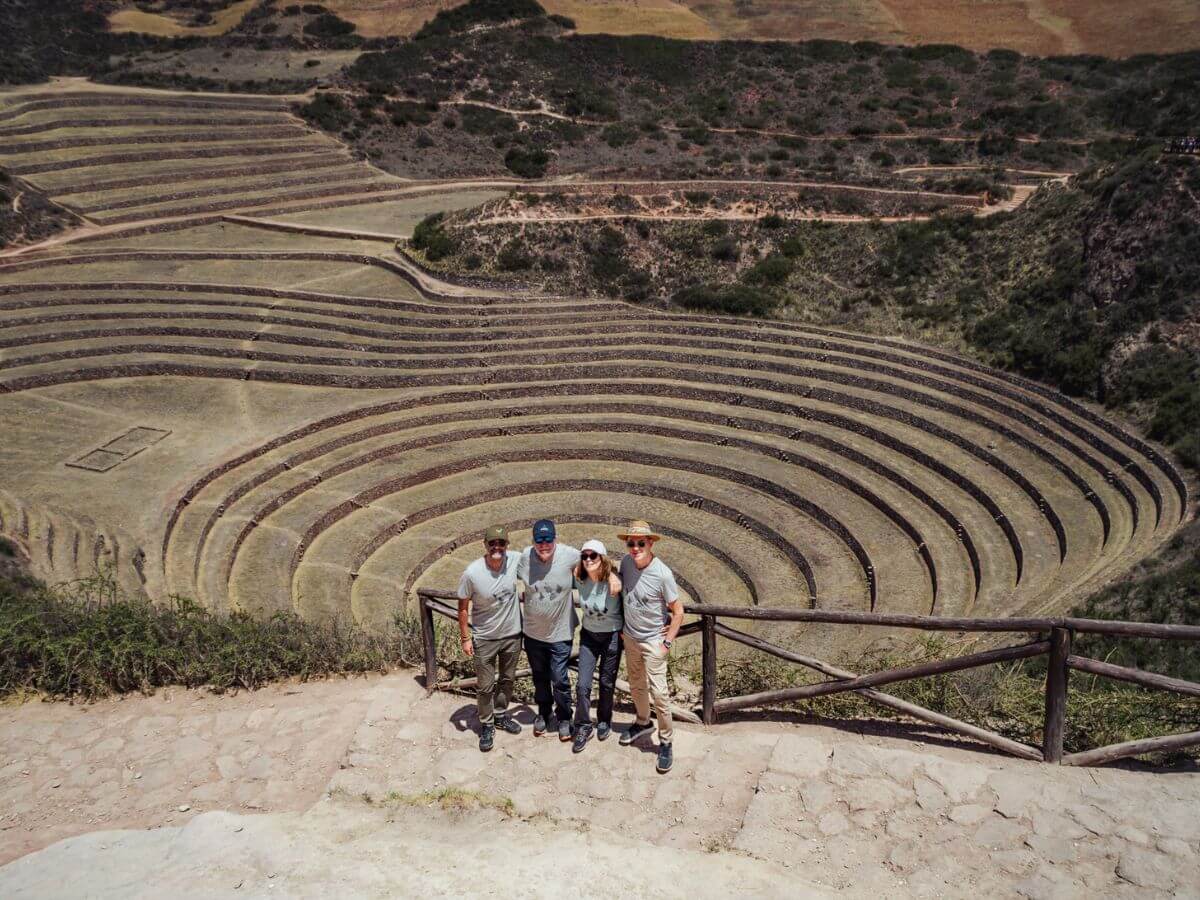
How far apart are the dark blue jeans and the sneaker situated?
18.5 inches

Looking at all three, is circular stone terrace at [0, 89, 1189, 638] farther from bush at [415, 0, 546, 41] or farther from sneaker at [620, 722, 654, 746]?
bush at [415, 0, 546, 41]

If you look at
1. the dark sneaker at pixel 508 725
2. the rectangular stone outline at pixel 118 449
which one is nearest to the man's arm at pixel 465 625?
the dark sneaker at pixel 508 725

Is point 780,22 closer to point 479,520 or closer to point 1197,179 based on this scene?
point 1197,179

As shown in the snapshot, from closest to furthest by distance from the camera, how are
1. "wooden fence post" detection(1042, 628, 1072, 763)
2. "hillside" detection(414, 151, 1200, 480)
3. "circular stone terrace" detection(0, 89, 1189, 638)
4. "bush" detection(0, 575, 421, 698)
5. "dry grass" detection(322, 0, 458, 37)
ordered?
"wooden fence post" detection(1042, 628, 1072, 763)
"bush" detection(0, 575, 421, 698)
"circular stone terrace" detection(0, 89, 1189, 638)
"hillside" detection(414, 151, 1200, 480)
"dry grass" detection(322, 0, 458, 37)

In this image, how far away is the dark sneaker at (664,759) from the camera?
250 inches

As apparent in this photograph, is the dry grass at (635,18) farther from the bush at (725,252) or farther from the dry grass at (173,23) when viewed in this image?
the bush at (725,252)

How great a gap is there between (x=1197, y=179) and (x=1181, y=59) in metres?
32.4

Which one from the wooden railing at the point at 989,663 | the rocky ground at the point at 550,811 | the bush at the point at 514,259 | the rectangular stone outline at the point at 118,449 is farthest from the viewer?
the bush at the point at 514,259

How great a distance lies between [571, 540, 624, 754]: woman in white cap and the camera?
6.57 metres

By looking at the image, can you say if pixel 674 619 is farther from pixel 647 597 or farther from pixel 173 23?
pixel 173 23

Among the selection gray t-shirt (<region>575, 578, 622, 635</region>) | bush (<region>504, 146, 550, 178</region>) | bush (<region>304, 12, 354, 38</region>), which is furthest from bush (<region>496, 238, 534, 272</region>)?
bush (<region>304, 12, 354, 38</region>)

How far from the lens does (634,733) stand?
268 inches

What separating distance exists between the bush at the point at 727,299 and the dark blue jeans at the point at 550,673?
67.7 ft

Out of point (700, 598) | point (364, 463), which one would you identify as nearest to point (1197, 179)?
point (700, 598)
